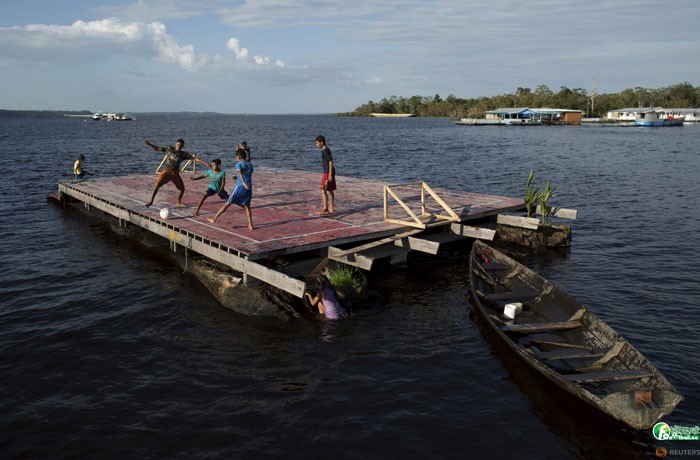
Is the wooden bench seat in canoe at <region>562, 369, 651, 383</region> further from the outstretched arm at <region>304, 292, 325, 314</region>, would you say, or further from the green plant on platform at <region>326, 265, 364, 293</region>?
the green plant on platform at <region>326, 265, 364, 293</region>

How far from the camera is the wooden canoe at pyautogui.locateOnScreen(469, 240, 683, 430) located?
7605 millimetres

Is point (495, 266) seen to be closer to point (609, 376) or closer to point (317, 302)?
point (317, 302)

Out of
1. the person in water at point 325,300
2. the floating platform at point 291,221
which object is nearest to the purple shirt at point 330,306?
the person in water at point 325,300

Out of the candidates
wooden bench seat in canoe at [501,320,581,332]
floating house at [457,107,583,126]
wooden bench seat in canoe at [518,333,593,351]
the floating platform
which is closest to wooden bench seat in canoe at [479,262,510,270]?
the floating platform

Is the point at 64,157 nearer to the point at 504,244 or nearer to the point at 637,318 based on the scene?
the point at 504,244

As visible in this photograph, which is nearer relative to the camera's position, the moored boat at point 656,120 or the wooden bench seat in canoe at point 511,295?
the wooden bench seat in canoe at point 511,295

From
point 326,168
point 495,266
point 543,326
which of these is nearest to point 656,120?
point 495,266

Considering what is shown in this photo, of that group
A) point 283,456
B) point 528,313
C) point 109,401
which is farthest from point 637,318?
point 109,401

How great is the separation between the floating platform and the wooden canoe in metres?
2.06

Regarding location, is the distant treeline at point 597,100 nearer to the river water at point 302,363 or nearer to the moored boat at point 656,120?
the moored boat at point 656,120

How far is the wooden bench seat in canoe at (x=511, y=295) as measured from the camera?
11.7m

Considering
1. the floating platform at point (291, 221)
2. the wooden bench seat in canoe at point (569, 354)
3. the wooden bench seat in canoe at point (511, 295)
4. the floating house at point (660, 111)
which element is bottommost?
the wooden bench seat in canoe at point (569, 354)

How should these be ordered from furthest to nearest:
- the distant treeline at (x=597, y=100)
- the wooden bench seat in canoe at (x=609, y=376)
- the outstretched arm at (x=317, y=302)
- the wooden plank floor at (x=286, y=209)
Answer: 1. the distant treeline at (x=597, y=100)
2. the wooden plank floor at (x=286, y=209)
3. the outstretched arm at (x=317, y=302)
4. the wooden bench seat in canoe at (x=609, y=376)

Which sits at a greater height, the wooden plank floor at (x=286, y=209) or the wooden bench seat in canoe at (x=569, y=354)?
the wooden plank floor at (x=286, y=209)
